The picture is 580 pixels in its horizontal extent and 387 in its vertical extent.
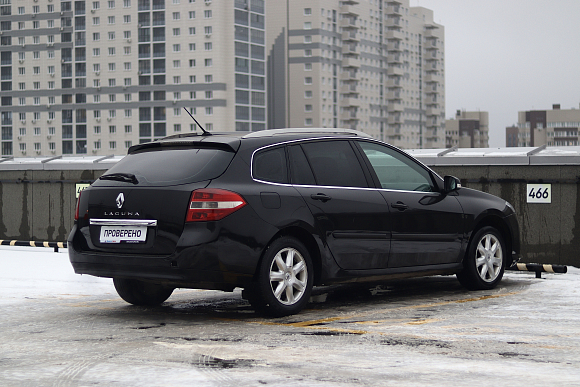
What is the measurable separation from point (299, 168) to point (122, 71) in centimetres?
13519

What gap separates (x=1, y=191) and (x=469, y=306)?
38.7 feet

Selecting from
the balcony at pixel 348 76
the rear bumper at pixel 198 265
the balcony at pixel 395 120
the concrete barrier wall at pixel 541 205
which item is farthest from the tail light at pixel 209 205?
the balcony at pixel 395 120

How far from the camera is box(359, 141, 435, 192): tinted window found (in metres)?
8.59

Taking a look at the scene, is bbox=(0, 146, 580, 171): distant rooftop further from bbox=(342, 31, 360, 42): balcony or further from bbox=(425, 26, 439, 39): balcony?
bbox=(425, 26, 439, 39): balcony

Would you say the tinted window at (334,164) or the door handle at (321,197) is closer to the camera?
the door handle at (321,197)

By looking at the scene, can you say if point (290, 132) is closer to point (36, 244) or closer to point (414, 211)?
point (414, 211)

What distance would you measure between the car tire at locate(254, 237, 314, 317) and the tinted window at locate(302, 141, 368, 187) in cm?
76

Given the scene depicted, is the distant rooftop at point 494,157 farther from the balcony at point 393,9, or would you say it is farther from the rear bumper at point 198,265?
the balcony at point 393,9

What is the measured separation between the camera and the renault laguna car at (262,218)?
7.11m

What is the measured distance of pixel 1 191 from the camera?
17.5 m

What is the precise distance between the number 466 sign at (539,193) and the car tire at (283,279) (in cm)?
602

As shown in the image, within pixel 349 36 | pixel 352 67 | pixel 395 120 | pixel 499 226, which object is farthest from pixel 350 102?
pixel 499 226

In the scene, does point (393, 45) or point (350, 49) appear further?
point (393, 45)

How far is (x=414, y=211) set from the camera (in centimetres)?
870
